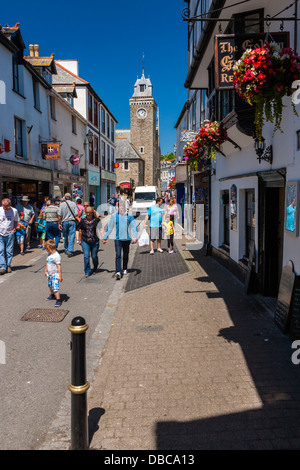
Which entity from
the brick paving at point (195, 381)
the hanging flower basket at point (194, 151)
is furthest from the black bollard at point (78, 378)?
the hanging flower basket at point (194, 151)

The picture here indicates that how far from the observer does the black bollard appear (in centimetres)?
288

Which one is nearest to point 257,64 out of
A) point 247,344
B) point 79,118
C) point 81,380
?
point 247,344

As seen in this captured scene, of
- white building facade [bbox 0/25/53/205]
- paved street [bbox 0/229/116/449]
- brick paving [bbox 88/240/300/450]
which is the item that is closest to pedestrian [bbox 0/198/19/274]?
paved street [bbox 0/229/116/449]

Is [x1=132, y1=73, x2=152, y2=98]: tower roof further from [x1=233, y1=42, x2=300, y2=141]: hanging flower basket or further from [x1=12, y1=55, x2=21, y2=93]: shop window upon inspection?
[x1=233, y1=42, x2=300, y2=141]: hanging flower basket

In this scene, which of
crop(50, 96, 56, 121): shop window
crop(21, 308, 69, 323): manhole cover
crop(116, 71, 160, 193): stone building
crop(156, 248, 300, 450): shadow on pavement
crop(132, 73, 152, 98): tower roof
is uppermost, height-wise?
crop(132, 73, 152, 98): tower roof

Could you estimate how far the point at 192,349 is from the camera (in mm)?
4992

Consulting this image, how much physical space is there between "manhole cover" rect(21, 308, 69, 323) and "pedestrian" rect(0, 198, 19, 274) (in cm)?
327

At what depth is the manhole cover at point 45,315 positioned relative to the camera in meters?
6.23

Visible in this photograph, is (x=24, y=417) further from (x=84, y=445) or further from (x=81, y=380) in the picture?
(x=81, y=380)

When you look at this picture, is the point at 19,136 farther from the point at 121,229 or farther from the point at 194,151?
the point at 194,151

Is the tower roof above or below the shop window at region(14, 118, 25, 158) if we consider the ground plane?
above

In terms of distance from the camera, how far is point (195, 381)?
13.5 feet

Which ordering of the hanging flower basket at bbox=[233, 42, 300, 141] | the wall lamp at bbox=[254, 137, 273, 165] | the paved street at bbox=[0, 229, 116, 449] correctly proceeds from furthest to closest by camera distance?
the wall lamp at bbox=[254, 137, 273, 165] < the hanging flower basket at bbox=[233, 42, 300, 141] < the paved street at bbox=[0, 229, 116, 449]

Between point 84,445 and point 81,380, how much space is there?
569 millimetres
